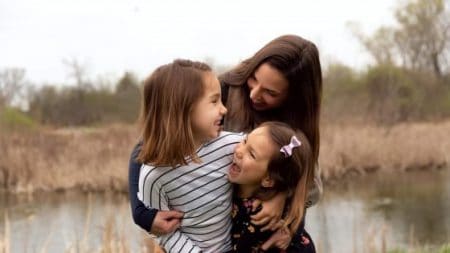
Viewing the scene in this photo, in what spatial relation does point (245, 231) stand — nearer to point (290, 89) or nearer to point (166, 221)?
point (166, 221)

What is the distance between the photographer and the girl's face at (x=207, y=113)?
6.51 feet

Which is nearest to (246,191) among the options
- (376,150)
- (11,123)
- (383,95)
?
(376,150)

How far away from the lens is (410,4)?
2609 centimetres

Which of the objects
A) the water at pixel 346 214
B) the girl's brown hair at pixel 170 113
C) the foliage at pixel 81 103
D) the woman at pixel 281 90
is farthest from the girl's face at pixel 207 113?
the foliage at pixel 81 103

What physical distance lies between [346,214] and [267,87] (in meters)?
8.03

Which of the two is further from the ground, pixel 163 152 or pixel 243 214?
pixel 163 152

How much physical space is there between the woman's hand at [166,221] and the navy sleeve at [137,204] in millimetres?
19

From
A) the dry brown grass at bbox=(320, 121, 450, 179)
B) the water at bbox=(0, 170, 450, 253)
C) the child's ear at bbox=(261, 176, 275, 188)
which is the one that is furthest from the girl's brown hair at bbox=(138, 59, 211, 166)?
the dry brown grass at bbox=(320, 121, 450, 179)

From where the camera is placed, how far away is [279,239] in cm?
213

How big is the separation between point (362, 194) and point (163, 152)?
1074 centimetres

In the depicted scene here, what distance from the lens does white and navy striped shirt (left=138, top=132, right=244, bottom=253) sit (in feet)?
6.58

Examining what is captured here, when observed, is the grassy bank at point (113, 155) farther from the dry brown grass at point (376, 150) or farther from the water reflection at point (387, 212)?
the water reflection at point (387, 212)

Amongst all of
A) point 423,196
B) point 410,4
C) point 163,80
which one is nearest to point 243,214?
point 163,80

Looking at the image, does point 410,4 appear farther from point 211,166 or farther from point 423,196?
point 211,166
